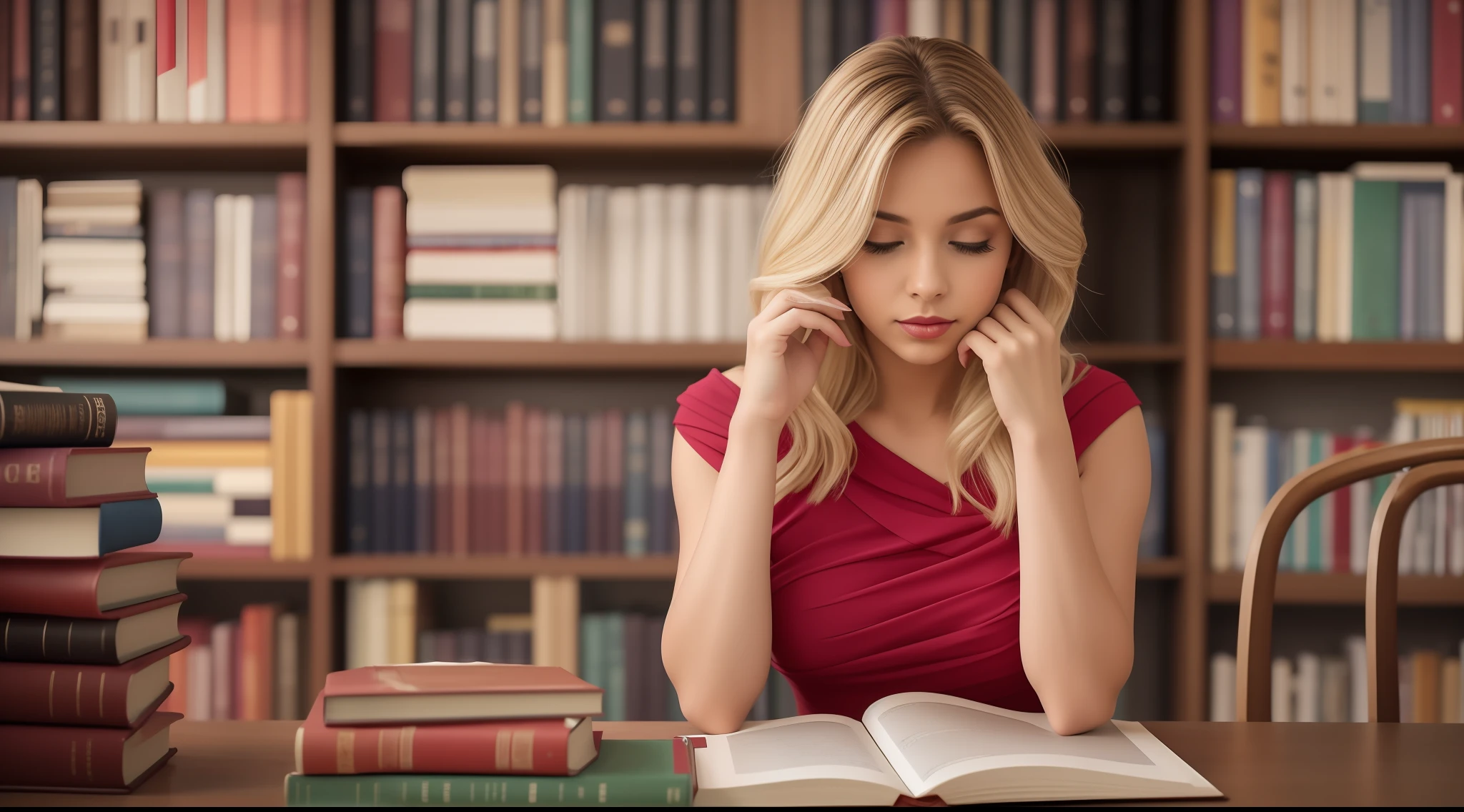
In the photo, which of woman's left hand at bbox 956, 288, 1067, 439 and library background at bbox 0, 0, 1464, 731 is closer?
woman's left hand at bbox 956, 288, 1067, 439

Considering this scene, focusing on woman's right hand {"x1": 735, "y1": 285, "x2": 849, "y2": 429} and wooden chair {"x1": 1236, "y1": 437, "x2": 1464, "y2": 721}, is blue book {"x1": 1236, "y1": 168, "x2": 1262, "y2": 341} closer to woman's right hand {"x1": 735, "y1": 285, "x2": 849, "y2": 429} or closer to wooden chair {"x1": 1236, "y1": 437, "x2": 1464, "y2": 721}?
wooden chair {"x1": 1236, "y1": 437, "x2": 1464, "y2": 721}

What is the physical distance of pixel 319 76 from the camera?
1.88 meters

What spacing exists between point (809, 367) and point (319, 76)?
4.31 ft

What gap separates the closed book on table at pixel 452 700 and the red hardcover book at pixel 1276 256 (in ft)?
5.62

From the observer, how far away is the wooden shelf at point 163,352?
6.22ft

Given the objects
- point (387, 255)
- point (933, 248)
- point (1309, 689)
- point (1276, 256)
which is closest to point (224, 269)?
point (387, 255)

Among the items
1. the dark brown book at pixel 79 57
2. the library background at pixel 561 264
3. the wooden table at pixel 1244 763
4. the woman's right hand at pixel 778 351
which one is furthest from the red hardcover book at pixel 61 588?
the dark brown book at pixel 79 57

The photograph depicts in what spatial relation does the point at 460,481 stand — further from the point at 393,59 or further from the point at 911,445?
the point at 911,445

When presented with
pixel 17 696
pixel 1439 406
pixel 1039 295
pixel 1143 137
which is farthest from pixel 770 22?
pixel 17 696

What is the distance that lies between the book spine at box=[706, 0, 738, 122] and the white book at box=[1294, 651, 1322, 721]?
3.97 feet

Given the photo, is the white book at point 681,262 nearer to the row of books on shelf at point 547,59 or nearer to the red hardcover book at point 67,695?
the row of books on shelf at point 547,59

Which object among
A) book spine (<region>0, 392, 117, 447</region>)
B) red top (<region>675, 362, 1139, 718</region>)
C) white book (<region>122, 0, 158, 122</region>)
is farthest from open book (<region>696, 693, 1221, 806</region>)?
white book (<region>122, 0, 158, 122</region>)

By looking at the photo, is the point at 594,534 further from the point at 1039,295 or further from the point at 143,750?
the point at 143,750

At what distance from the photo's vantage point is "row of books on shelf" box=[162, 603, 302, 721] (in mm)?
1964
